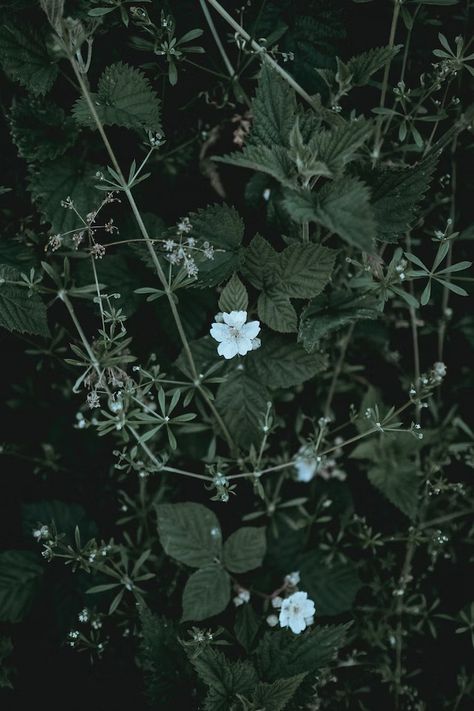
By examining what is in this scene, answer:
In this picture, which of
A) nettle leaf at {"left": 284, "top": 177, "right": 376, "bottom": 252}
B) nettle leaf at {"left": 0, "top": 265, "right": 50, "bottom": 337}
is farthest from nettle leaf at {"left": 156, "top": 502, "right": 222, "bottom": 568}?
nettle leaf at {"left": 284, "top": 177, "right": 376, "bottom": 252}

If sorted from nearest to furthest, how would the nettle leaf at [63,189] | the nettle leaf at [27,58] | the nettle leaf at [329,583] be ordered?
the nettle leaf at [27,58] → the nettle leaf at [63,189] → the nettle leaf at [329,583]

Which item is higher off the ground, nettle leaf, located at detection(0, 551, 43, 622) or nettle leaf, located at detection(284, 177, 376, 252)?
nettle leaf, located at detection(284, 177, 376, 252)

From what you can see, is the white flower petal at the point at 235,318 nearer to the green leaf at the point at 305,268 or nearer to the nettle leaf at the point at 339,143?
the green leaf at the point at 305,268

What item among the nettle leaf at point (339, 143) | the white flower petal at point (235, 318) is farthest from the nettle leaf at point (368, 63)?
the white flower petal at point (235, 318)

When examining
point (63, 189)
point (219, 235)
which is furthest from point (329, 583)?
point (63, 189)

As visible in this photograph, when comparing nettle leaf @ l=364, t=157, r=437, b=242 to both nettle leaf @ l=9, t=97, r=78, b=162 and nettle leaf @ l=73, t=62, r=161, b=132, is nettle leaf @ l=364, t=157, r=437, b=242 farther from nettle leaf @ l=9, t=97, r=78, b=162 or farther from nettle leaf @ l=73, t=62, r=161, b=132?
nettle leaf @ l=9, t=97, r=78, b=162

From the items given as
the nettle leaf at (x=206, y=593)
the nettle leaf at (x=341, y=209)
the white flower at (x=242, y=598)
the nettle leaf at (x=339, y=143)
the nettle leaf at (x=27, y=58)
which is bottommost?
the white flower at (x=242, y=598)

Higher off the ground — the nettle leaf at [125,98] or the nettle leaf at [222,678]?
the nettle leaf at [125,98]
